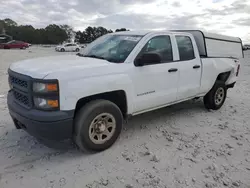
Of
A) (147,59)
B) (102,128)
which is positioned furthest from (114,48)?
(102,128)

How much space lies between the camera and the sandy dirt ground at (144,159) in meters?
2.84

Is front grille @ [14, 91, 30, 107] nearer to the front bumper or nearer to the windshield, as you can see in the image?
the front bumper

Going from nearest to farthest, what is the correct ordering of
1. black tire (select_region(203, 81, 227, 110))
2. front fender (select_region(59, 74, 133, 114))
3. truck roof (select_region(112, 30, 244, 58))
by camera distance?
front fender (select_region(59, 74, 133, 114)) < truck roof (select_region(112, 30, 244, 58)) < black tire (select_region(203, 81, 227, 110))

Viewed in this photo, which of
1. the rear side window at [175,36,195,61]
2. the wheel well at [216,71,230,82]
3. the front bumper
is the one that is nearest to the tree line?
the wheel well at [216,71,230,82]

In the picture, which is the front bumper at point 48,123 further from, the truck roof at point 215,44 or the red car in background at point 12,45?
the red car in background at point 12,45

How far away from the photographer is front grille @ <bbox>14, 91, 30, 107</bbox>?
3.13 metres

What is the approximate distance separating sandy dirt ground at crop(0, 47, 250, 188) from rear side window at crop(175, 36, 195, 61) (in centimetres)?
138

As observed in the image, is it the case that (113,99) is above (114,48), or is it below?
below

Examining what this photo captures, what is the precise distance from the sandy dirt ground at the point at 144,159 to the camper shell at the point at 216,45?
167cm

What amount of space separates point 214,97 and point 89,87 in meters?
3.55

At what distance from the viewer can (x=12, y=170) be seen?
302cm

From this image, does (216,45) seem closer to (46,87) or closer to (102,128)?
(102,128)

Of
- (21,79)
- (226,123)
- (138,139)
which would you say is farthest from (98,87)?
(226,123)

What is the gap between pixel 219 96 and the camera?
18.6ft
